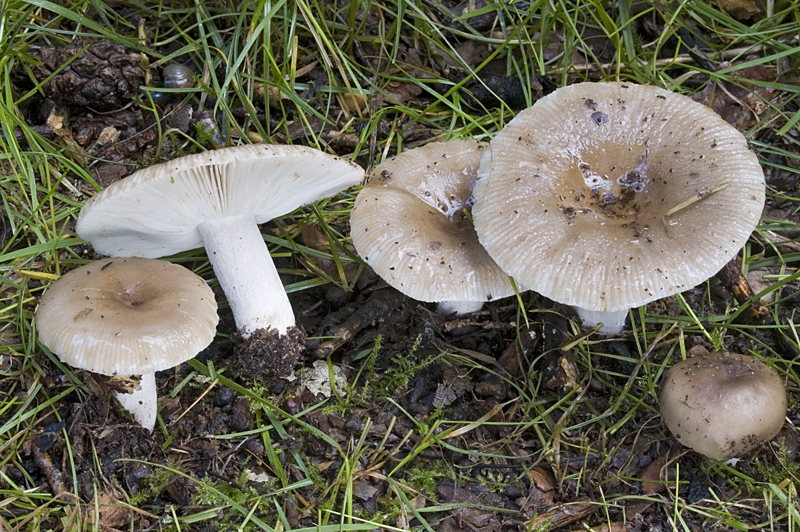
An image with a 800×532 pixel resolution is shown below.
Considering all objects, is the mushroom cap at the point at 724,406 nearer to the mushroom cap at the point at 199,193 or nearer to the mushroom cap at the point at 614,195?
the mushroom cap at the point at 614,195

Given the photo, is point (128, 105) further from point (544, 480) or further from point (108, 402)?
point (544, 480)

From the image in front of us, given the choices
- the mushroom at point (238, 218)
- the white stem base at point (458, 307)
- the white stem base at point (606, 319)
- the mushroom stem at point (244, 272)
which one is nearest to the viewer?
the mushroom at point (238, 218)

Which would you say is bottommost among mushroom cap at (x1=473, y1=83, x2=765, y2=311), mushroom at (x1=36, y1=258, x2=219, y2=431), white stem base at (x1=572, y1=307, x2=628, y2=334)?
white stem base at (x1=572, y1=307, x2=628, y2=334)

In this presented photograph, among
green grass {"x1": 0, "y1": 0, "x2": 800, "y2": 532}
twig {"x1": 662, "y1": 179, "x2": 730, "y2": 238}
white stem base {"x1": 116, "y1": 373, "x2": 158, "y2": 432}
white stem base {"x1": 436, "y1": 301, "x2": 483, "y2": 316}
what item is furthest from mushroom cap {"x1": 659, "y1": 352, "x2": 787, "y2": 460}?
white stem base {"x1": 116, "y1": 373, "x2": 158, "y2": 432}

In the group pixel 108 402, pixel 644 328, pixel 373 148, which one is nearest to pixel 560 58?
pixel 373 148

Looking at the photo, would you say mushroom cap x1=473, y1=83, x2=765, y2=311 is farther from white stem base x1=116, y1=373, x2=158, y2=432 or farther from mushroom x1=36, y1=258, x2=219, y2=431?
white stem base x1=116, y1=373, x2=158, y2=432

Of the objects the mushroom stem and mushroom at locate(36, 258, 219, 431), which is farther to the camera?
the mushroom stem

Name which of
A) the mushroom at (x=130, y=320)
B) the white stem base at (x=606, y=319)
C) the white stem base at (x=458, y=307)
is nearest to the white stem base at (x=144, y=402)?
the mushroom at (x=130, y=320)
